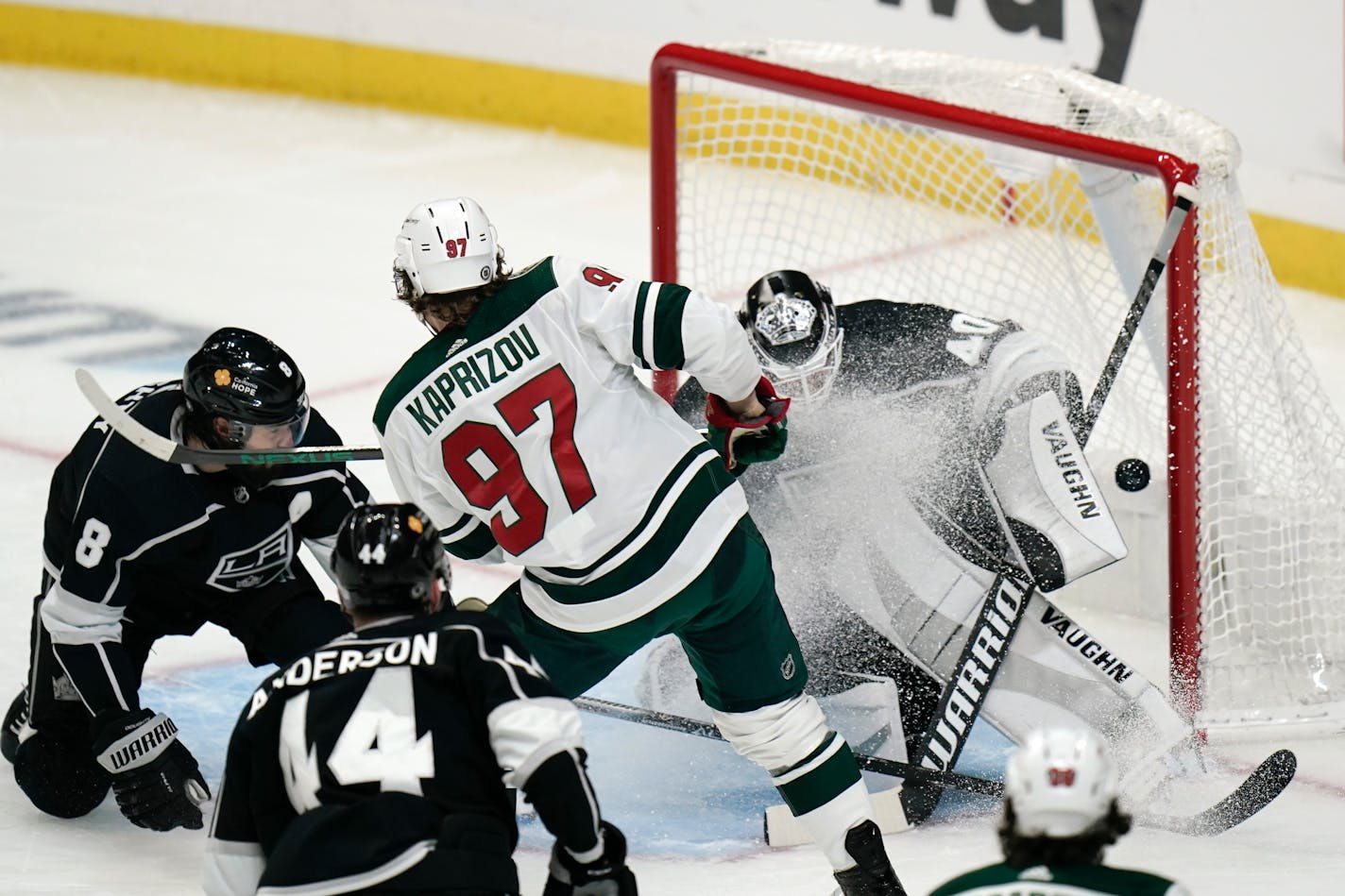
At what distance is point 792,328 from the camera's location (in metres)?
3.18

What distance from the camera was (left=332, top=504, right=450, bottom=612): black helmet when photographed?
2.15m

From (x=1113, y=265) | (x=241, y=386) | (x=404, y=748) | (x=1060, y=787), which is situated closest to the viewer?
(x=1060, y=787)

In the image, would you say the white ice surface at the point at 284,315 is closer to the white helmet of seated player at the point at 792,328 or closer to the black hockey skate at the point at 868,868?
the black hockey skate at the point at 868,868

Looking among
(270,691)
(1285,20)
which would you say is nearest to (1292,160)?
(1285,20)

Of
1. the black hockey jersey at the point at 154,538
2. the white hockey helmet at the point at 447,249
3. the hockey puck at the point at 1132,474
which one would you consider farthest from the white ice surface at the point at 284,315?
the white hockey helmet at the point at 447,249

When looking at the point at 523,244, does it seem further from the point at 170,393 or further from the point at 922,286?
the point at 170,393

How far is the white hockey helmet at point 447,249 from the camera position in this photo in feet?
9.01

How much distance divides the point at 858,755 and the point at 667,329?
93 cm

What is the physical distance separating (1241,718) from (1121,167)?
0.92 m

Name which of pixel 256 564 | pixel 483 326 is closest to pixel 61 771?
pixel 256 564

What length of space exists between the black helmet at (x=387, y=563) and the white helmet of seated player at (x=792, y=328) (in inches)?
43.8

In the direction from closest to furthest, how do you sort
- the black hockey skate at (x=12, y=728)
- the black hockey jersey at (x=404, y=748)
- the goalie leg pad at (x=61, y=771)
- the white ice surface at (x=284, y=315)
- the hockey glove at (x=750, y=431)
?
1. the black hockey jersey at (x=404, y=748)
2. the hockey glove at (x=750, y=431)
3. the white ice surface at (x=284, y=315)
4. the goalie leg pad at (x=61, y=771)
5. the black hockey skate at (x=12, y=728)

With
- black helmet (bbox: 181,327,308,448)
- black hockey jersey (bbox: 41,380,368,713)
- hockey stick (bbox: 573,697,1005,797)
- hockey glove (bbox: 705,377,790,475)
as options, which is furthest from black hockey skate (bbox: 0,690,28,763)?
hockey glove (bbox: 705,377,790,475)

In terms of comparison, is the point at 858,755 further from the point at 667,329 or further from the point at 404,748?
the point at 404,748
